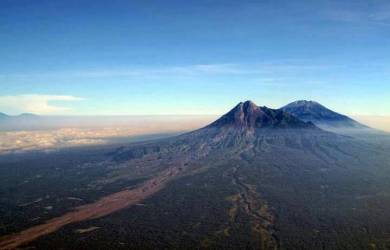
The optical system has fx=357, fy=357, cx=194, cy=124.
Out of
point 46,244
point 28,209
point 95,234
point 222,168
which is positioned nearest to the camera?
point 46,244

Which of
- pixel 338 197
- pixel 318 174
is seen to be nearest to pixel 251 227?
pixel 338 197

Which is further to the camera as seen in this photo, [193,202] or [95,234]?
[193,202]

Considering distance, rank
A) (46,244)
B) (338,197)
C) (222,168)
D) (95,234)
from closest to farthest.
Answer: (46,244) → (95,234) → (338,197) → (222,168)

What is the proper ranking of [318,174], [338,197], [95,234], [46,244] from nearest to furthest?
[46,244]
[95,234]
[338,197]
[318,174]

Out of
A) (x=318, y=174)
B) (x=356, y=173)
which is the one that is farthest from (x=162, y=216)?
(x=356, y=173)

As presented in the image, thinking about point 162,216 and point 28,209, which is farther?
point 28,209

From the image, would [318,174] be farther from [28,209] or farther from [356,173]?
[28,209]

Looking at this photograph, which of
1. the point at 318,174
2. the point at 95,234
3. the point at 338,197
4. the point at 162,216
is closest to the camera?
the point at 95,234

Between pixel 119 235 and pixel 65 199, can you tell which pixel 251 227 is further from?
pixel 65 199
